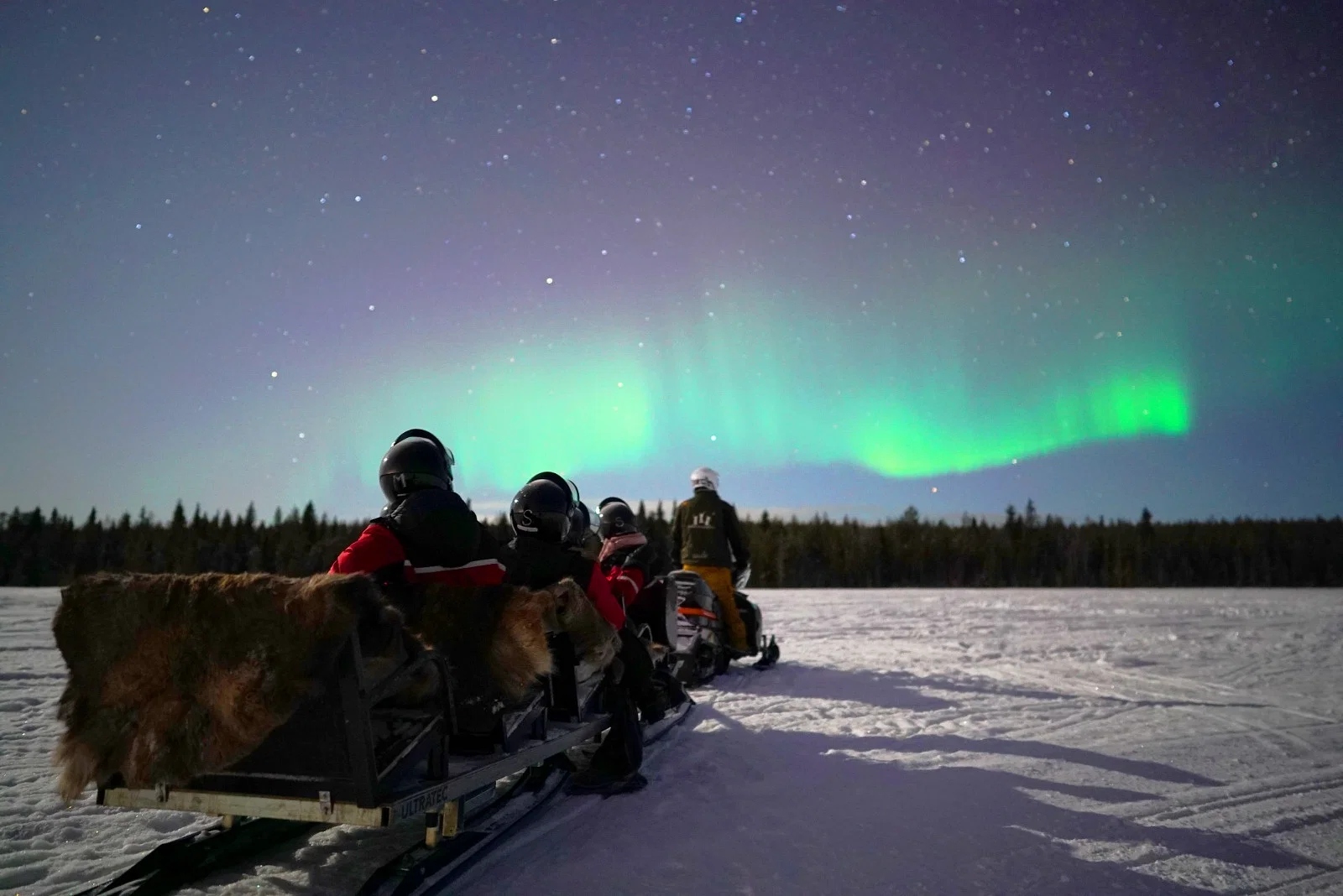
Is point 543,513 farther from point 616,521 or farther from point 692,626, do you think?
point 692,626

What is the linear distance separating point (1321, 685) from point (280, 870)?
399 inches

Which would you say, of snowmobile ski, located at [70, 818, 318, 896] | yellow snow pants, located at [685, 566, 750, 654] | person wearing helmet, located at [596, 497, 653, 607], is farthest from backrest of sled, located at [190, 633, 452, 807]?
yellow snow pants, located at [685, 566, 750, 654]

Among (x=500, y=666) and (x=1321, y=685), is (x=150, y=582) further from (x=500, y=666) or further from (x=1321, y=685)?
(x=1321, y=685)

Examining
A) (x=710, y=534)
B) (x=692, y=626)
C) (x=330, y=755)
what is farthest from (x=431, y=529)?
(x=710, y=534)

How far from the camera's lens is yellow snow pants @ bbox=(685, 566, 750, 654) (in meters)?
9.91

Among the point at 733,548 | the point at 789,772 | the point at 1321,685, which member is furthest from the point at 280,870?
the point at 1321,685

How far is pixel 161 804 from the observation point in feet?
9.63

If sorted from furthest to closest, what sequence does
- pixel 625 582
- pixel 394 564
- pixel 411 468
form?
pixel 625 582 < pixel 411 468 < pixel 394 564

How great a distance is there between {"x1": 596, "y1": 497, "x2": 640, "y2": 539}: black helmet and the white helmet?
225cm

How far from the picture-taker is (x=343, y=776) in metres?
2.89

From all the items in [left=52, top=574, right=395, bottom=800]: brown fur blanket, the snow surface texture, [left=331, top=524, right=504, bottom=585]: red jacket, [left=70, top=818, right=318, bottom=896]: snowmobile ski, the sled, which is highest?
[left=331, top=524, right=504, bottom=585]: red jacket

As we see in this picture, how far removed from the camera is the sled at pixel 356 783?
9.29ft

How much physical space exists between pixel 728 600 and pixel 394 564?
658 cm

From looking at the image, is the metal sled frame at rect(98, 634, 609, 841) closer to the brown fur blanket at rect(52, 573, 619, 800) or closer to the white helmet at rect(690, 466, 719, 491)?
the brown fur blanket at rect(52, 573, 619, 800)
